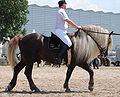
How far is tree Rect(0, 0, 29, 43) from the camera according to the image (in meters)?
40.8

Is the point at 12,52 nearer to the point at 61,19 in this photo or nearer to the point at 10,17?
the point at 61,19

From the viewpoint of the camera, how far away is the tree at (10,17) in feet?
134

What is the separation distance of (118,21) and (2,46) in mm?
25819

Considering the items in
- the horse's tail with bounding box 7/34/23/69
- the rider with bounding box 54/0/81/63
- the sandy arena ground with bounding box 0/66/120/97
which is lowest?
the sandy arena ground with bounding box 0/66/120/97

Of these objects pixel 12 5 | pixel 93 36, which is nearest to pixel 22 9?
pixel 12 5

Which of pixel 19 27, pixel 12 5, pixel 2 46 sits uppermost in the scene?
pixel 12 5

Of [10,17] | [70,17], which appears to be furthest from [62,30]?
[70,17]

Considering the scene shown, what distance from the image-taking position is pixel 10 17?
4144 centimetres

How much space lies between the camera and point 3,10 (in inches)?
1602

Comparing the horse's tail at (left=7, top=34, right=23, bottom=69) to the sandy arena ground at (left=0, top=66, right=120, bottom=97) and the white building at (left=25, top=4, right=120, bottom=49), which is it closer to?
the sandy arena ground at (left=0, top=66, right=120, bottom=97)

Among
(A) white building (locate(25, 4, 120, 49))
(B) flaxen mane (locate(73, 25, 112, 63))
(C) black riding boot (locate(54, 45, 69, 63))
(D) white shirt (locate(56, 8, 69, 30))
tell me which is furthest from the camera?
(A) white building (locate(25, 4, 120, 49))

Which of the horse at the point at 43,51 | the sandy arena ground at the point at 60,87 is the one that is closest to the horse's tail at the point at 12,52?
the horse at the point at 43,51

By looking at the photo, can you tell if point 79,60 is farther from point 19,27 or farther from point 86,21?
point 86,21

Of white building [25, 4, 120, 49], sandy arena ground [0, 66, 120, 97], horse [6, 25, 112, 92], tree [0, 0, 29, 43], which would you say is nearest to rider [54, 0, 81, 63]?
horse [6, 25, 112, 92]
